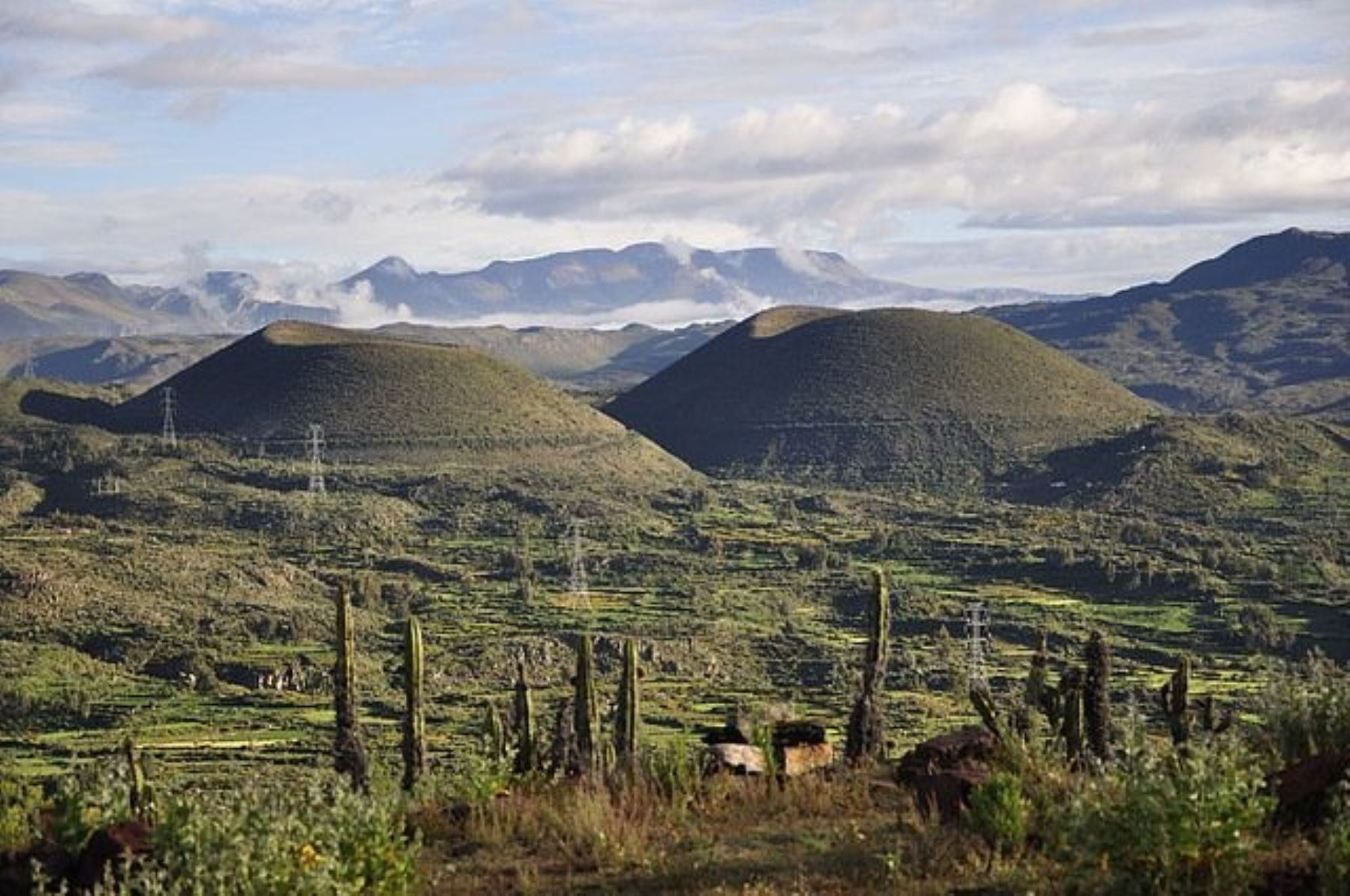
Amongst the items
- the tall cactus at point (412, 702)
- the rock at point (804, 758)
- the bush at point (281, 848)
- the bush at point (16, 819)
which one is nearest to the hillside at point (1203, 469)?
the tall cactus at point (412, 702)

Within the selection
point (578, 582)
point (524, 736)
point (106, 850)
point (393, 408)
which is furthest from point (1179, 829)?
point (393, 408)

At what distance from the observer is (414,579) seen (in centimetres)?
10644

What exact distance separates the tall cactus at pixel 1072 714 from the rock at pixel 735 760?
341cm

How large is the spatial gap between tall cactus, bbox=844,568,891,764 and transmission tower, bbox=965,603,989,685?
1201 inches

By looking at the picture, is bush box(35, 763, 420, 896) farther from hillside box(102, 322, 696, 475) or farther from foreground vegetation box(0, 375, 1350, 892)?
hillside box(102, 322, 696, 475)

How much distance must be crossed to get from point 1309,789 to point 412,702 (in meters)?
13.0

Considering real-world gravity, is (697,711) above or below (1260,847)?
below

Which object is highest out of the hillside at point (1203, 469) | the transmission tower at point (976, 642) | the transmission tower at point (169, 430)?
the transmission tower at point (169, 430)

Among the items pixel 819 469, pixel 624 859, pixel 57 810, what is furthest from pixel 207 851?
pixel 819 469

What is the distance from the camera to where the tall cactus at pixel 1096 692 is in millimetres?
18922

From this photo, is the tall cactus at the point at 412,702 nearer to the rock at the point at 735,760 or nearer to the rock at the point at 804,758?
the rock at the point at 735,760

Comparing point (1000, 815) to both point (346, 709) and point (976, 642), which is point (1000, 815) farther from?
point (976, 642)

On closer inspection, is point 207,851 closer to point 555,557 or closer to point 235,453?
point 555,557

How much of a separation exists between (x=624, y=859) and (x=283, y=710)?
5822 centimetres
